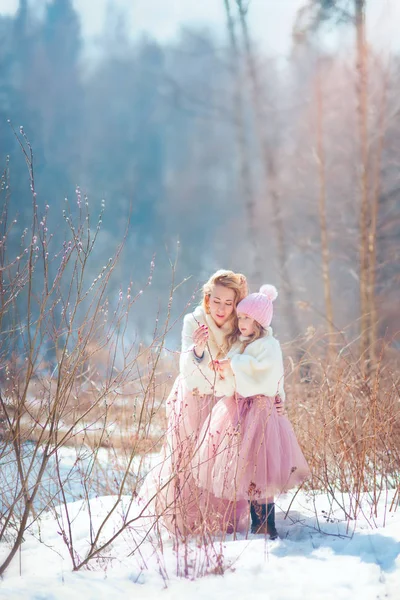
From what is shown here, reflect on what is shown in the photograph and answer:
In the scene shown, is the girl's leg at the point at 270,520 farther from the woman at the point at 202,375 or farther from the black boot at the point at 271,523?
the woman at the point at 202,375

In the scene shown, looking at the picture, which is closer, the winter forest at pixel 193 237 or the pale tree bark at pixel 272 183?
the winter forest at pixel 193 237

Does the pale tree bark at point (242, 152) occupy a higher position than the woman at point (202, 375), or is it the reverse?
the pale tree bark at point (242, 152)

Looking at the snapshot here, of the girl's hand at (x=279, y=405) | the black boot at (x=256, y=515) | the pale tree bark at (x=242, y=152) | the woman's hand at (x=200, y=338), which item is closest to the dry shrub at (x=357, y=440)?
the girl's hand at (x=279, y=405)

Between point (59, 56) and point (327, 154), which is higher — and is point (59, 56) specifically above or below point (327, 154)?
above

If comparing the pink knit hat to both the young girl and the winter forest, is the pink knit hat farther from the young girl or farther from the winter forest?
the winter forest

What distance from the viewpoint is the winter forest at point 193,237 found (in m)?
2.29

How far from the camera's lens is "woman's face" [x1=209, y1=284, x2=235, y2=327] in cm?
249

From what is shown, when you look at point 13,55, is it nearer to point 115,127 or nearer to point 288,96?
point 115,127

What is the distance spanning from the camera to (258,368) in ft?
7.54

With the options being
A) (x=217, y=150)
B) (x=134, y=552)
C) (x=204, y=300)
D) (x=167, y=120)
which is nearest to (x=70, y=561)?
(x=134, y=552)

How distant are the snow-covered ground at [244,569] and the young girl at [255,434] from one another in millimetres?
187

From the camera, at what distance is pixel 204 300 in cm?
256

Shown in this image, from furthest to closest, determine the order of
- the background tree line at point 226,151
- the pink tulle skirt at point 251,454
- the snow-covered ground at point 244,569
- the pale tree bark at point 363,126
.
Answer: the background tree line at point 226,151 < the pale tree bark at point 363,126 < the pink tulle skirt at point 251,454 < the snow-covered ground at point 244,569

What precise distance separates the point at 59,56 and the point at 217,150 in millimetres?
4021
